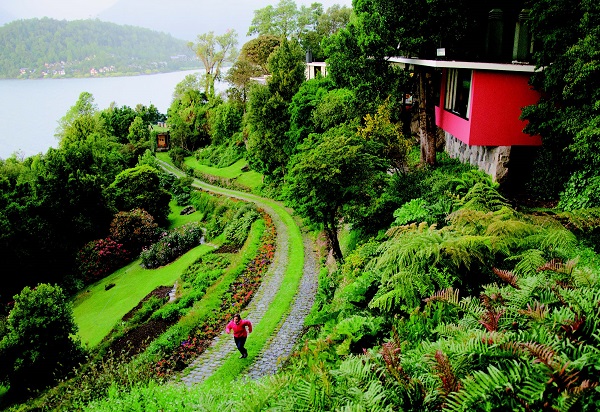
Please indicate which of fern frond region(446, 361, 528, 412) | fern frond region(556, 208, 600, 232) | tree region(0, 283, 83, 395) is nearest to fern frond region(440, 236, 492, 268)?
fern frond region(556, 208, 600, 232)

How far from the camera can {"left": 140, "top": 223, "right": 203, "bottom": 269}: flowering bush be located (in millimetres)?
26453

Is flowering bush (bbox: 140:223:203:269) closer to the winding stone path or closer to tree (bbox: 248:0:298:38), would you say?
the winding stone path

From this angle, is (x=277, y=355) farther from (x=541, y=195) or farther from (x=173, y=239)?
(x=173, y=239)

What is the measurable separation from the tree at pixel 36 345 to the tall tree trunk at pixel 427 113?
52.4ft

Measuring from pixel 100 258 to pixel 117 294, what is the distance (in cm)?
551

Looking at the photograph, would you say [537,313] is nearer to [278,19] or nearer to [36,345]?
[36,345]

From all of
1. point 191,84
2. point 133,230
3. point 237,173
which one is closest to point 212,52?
point 191,84

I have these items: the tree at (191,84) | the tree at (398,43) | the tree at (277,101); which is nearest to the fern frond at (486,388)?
the tree at (398,43)

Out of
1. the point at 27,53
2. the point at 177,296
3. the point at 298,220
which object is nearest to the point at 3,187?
the point at 177,296

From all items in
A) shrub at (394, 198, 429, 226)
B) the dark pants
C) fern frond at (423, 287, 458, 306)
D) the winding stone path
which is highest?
fern frond at (423, 287, 458, 306)

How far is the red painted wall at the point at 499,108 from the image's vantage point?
45.8ft

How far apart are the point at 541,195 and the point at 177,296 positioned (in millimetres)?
16275

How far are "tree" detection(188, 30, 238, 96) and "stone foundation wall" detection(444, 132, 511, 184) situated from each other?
50672mm

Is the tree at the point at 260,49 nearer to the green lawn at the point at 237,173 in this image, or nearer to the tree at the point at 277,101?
the green lawn at the point at 237,173
